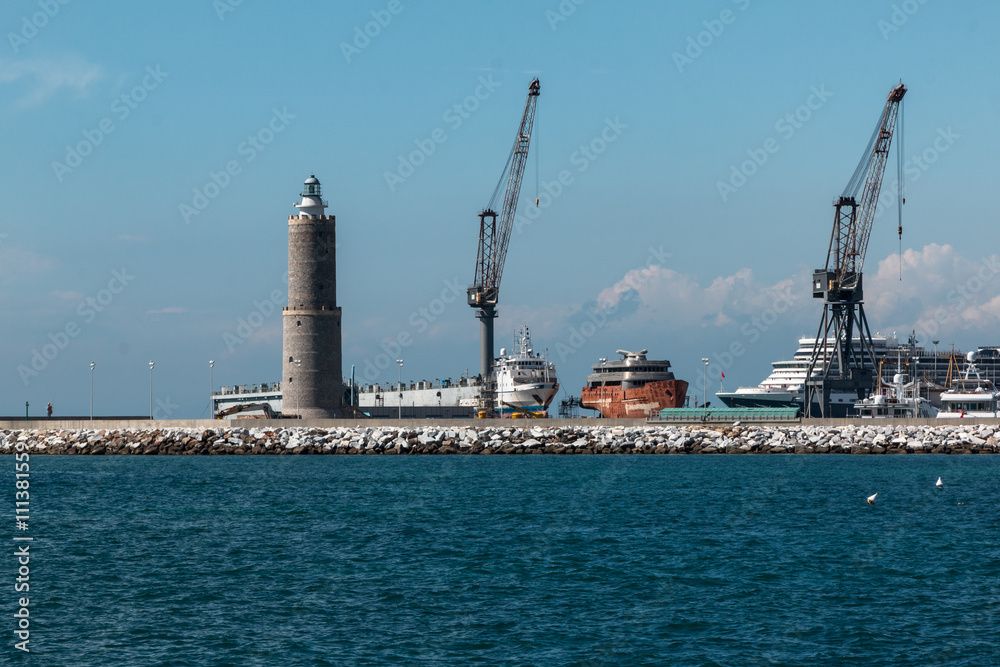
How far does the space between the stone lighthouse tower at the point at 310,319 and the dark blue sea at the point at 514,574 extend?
1295 inches

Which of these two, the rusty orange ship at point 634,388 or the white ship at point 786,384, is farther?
the white ship at point 786,384

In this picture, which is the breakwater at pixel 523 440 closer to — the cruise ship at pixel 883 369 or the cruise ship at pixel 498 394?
the cruise ship at pixel 498 394

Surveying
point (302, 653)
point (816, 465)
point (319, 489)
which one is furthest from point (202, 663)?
point (816, 465)

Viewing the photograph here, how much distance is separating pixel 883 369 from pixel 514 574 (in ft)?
416

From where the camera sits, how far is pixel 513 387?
12238 cm

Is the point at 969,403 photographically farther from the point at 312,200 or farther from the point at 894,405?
the point at 312,200

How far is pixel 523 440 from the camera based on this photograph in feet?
254

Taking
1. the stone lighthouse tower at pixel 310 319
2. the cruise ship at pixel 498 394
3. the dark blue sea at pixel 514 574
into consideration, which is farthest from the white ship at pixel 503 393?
the dark blue sea at pixel 514 574

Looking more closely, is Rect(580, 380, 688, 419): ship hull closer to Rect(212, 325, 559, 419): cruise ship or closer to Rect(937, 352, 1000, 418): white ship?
Rect(212, 325, 559, 419): cruise ship

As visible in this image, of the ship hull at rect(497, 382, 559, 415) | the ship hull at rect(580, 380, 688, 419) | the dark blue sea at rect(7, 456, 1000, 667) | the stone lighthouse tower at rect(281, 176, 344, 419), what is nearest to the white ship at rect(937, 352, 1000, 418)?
the ship hull at rect(580, 380, 688, 419)

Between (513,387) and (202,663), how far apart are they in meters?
102

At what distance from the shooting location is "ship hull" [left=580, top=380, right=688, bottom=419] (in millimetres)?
120875

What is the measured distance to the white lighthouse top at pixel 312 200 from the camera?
88.4 m

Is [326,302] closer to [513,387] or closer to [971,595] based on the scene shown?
[513,387]
